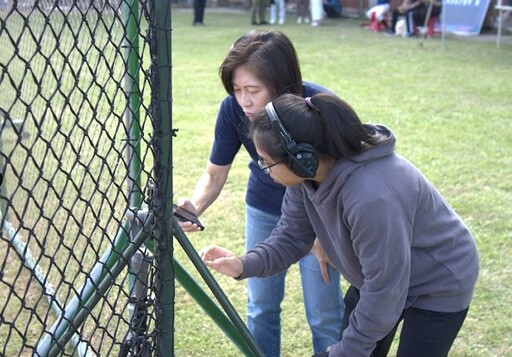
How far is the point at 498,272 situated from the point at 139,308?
2912mm

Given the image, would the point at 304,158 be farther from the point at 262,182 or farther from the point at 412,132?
the point at 412,132

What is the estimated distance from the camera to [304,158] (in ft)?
6.21

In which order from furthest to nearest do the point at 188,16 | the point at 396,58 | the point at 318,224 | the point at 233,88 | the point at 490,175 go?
the point at 188,16, the point at 396,58, the point at 490,175, the point at 233,88, the point at 318,224

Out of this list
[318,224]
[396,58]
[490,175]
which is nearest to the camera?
[318,224]

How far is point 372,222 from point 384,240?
6 cm

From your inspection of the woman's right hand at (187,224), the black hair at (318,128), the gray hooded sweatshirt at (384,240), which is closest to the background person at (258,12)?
the woman's right hand at (187,224)

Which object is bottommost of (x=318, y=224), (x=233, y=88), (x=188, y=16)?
(x=188, y=16)

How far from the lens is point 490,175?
6102 mm

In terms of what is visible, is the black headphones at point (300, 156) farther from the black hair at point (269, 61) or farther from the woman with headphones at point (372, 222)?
the black hair at point (269, 61)

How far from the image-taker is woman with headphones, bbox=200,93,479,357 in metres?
1.90

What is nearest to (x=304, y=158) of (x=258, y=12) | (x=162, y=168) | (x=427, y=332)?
(x=162, y=168)

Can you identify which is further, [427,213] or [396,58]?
[396,58]

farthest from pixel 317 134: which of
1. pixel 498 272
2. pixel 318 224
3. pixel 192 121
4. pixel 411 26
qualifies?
pixel 411 26

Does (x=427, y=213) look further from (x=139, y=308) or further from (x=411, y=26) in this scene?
(x=411, y=26)
